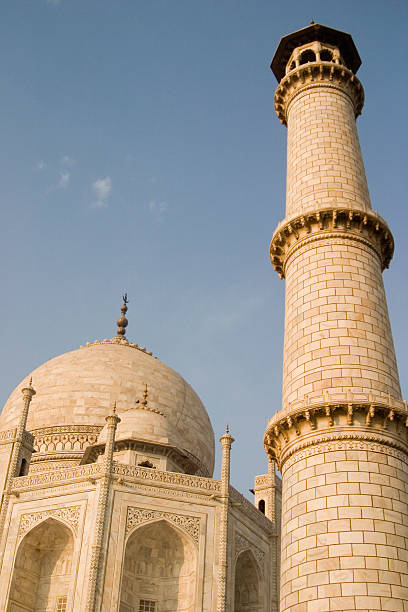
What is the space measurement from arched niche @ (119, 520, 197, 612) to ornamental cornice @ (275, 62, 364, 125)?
11950mm

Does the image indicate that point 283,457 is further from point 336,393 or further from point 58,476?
point 58,476

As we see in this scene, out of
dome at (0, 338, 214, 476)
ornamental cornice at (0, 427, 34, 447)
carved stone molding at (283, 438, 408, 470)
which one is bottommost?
carved stone molding at (283, 438, 408, 470)

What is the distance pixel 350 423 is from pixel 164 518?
1149cm

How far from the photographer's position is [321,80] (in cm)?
1602

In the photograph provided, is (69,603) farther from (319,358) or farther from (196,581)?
(319,358)

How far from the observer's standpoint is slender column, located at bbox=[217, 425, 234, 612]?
66.6 ft

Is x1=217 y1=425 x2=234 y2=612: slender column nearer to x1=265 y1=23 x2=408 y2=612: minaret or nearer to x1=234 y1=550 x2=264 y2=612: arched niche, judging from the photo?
x1=234 y1=550 x2=264 y2=612: arched niche

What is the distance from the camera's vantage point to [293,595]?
10148 mm

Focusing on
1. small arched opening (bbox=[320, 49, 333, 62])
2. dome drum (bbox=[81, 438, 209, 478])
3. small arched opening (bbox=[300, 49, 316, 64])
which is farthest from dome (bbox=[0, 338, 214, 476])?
small arched opening (bbox=[320, 49, 333, 62])

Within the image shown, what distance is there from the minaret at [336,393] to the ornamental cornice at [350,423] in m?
0.02

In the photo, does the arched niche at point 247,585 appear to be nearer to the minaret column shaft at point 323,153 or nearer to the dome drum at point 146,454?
the dome drum at point 146,454

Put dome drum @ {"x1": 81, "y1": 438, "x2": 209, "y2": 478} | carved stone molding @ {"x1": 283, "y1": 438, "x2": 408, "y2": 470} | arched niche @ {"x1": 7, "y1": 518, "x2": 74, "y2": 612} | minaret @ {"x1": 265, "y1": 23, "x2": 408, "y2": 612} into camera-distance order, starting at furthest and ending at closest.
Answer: dome drum @ {"x1": 81, "y1": 438, "x2": 209, "y2": 478}
arched niche @ {"x1": 7, "y1": 518, "x2": 74, "y2": 612}
carved stone molding @ {"x1": 283, "y1": 438, "x2": 408, "y2": 470}
minaret @ {"x1": 265, "y1": 23, "x2": 408, "y2": 612}

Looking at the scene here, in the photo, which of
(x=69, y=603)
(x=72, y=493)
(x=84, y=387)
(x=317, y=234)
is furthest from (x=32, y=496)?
(x=317, y=234)

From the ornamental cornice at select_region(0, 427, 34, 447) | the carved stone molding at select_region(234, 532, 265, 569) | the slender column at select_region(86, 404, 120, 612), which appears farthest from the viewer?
the ornamental cornice at select_region(0, 427, 34, 447)
